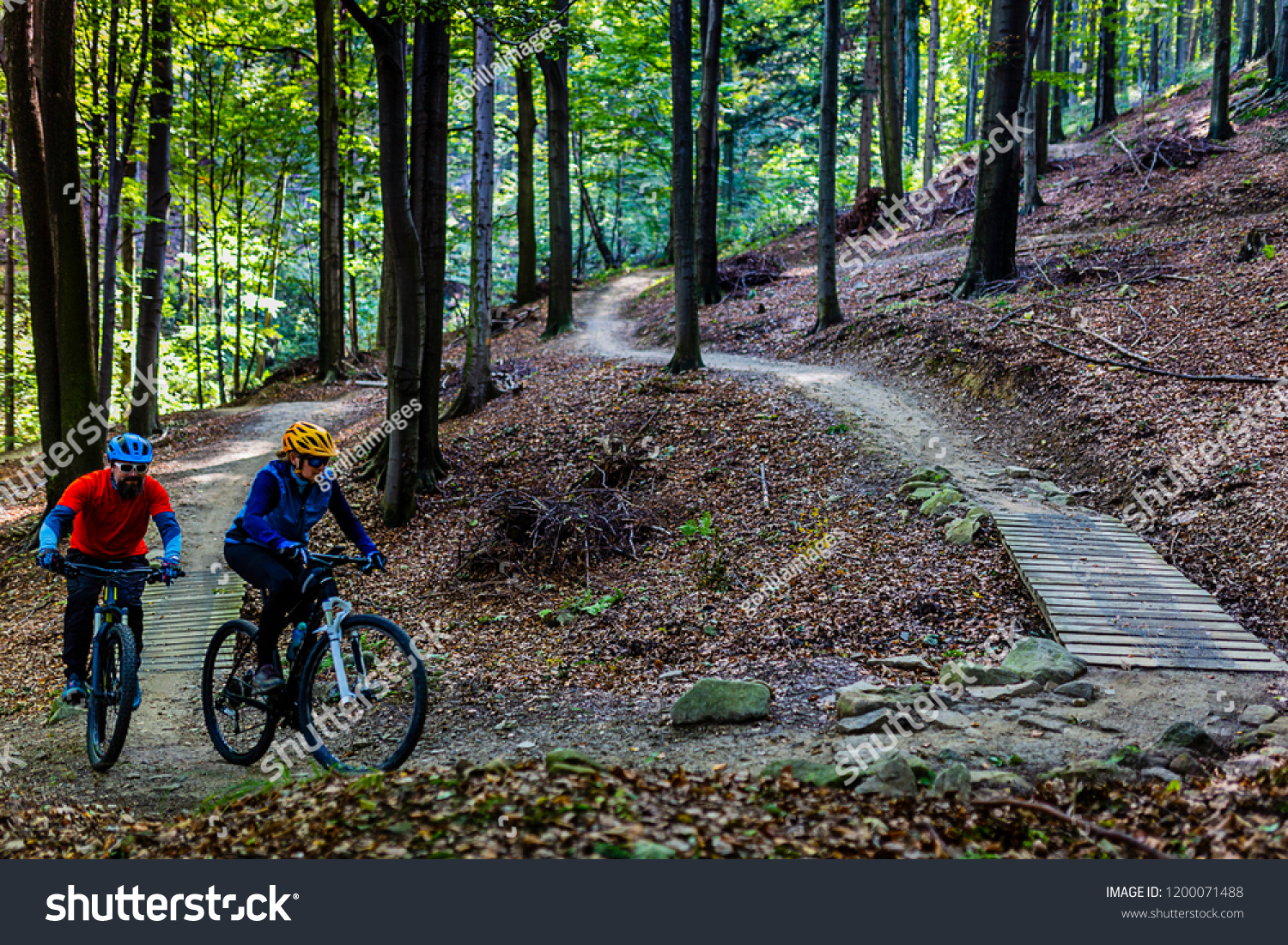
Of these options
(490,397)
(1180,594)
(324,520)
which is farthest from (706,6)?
(1180,594)

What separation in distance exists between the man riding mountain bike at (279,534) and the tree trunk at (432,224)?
6042 millimetres

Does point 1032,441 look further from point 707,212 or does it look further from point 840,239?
point 840,239

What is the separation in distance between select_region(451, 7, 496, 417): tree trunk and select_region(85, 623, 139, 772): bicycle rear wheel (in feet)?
29.2

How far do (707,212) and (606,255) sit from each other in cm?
1781

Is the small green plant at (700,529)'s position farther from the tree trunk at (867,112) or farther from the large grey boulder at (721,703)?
the tree trunk at (867,112)

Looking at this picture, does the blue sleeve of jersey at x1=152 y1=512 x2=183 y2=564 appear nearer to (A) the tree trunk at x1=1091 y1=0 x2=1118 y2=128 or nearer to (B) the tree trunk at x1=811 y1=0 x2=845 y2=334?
(B) the tree trunk at x1=811 y1=0 x2=845 y2=334

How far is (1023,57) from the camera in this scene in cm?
1386

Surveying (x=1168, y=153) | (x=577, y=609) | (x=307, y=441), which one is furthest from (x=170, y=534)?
(x=1168, y=153)

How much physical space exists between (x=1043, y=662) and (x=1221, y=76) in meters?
20.1

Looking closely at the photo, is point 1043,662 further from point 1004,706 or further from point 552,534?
point 552,534

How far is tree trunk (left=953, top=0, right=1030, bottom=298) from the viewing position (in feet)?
45.6

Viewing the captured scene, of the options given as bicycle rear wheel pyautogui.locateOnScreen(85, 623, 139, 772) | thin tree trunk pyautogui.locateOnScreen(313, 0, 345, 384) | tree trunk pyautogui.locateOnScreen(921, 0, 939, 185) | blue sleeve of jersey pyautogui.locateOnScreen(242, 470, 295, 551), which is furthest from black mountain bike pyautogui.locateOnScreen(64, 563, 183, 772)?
tree trunk pyautogui.locateOnScreen(921, 0, 939, 185)

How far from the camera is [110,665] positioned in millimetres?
5871

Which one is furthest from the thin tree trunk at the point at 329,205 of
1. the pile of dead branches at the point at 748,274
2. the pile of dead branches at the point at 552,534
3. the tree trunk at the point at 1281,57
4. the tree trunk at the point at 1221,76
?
the tree trunk at the point at 1281,57
